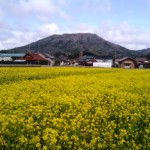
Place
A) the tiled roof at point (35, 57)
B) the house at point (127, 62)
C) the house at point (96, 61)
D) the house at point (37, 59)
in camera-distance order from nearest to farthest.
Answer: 1. the house at point (37, 59)
2. the tiled roof at point (35, 57)
3. the house at point (127, 62)
4. the house at point (96, 61)

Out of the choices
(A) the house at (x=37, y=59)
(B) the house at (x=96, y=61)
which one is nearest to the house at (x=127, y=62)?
(B) the house at (x=96, y=61)

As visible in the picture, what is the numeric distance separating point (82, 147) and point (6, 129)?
199cm

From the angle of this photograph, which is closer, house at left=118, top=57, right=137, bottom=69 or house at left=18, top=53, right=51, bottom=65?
house at left=18, top=53, right=51, bottom=65

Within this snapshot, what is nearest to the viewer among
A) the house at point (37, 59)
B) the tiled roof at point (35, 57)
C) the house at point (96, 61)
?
the house at point (37, 59)

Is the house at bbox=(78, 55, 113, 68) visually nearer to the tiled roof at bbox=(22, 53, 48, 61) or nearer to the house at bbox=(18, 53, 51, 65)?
the house at bbox=(18, 53, 51, 65)

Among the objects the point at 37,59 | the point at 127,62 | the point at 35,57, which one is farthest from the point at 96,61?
the point at 35,57

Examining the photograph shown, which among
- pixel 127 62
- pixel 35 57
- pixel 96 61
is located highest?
pixel 35 57

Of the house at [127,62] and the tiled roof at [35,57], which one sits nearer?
the tiled roof at [35,57]

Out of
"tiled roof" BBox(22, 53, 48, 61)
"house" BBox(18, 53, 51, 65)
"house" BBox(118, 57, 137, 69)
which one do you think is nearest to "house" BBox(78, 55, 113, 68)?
"house" BBox(118, 57, 137, 69)

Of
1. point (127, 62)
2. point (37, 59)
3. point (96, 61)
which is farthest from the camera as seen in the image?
point (96, 61)

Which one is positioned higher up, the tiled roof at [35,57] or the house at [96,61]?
the tiled roof at [35,57]

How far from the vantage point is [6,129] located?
7219 millimetres

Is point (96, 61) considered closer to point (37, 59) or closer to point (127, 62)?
point (127, 62)

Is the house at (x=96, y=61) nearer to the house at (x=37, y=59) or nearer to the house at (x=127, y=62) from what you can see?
the house at (x=127, y=62)
